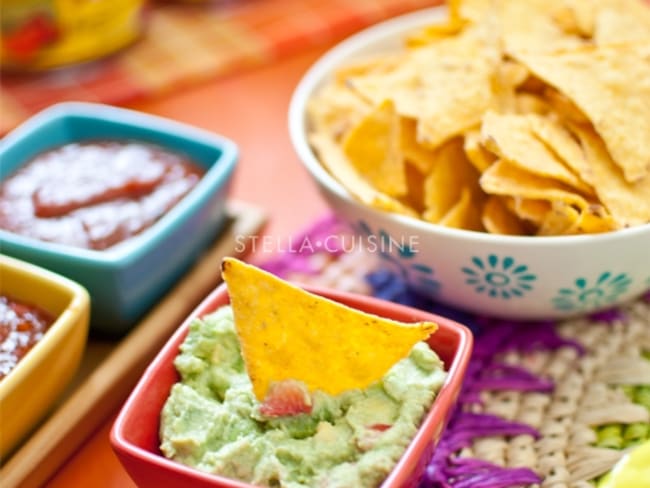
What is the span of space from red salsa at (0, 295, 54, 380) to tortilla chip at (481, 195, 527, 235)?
0.51 metres

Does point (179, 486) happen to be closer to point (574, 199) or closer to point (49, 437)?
point (49, 437)

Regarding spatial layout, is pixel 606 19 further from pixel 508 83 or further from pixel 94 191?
pixel 94 191

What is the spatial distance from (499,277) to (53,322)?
508 millimetres

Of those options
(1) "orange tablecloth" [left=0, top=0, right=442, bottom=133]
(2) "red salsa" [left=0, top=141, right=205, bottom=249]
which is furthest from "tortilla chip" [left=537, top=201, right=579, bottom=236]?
(1) "orange tablecloth" [left=0, top=0, right=442, bottom=133]

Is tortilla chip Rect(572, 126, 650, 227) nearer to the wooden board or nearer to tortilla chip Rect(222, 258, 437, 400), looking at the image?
tortilla chip Rect(222, 258, 437, 400)

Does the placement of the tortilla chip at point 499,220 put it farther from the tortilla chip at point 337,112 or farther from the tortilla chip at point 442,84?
the tortilla chip at point 337,112

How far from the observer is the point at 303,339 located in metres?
0.94

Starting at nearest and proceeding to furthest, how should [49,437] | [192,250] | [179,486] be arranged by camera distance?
[179,486], [49,437], [192,250]

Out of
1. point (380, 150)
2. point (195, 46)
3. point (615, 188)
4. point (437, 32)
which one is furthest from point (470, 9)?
point (195, 46)

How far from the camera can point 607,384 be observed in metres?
1.14

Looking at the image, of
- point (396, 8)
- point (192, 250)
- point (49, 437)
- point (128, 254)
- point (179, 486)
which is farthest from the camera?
point (396, 8)

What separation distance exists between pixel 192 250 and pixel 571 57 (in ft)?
1.82

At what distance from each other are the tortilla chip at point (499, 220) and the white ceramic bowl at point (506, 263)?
4cm

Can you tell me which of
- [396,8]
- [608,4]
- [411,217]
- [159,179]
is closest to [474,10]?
[608,4]
